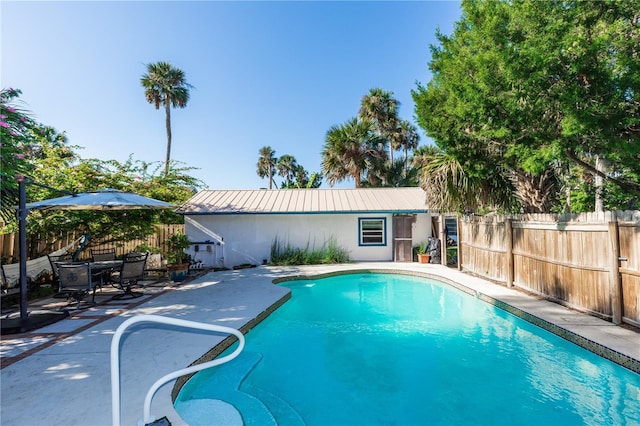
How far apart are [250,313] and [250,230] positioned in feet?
26.5

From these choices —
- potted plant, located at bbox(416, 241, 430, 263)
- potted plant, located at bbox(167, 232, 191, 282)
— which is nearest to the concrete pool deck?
potted plant, located at bbox(167, 232, 191, 282)

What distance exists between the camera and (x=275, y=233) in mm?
14305

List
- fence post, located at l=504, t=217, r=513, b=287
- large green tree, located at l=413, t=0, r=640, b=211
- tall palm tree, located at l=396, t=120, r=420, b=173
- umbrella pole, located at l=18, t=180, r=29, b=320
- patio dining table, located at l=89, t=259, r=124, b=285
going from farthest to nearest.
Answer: tall palm tree, located at l=396, t=120, r=420, b=173, fence post, located at l=504, t=217, r=513, b=287, patio dining table, located at l=89, t=259, r=124, b=285, umbrella pole, located at l=18, t=180, r=29, b=320, large green tree, located at l=413, t=0, r=640, b=211

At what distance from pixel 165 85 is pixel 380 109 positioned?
18.2 metres

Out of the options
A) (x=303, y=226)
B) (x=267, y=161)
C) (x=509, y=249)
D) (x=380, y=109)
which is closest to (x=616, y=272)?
(x=509, y=249)

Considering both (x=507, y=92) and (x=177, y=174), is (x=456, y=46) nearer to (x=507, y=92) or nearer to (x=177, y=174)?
(x=507, y=92)

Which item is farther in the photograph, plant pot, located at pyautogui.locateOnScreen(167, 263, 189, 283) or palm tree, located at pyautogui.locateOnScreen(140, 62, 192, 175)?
palm tree, located at pyautogui.locateOnScreen(140, 62, 192, 175)

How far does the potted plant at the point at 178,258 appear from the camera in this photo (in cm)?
1029

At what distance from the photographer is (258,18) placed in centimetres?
1170

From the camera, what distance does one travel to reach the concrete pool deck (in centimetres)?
311

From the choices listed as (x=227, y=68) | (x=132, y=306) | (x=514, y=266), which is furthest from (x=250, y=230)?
(x=514, y=266)

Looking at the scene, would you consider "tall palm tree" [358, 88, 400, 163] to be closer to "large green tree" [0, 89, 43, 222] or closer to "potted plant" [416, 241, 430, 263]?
"potted plant" [416, 241, 430, 263]

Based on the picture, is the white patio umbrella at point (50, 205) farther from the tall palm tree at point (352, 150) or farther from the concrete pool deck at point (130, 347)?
the tall palm tree at point (352, 150)

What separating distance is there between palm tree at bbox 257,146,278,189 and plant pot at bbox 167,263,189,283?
39.9m
